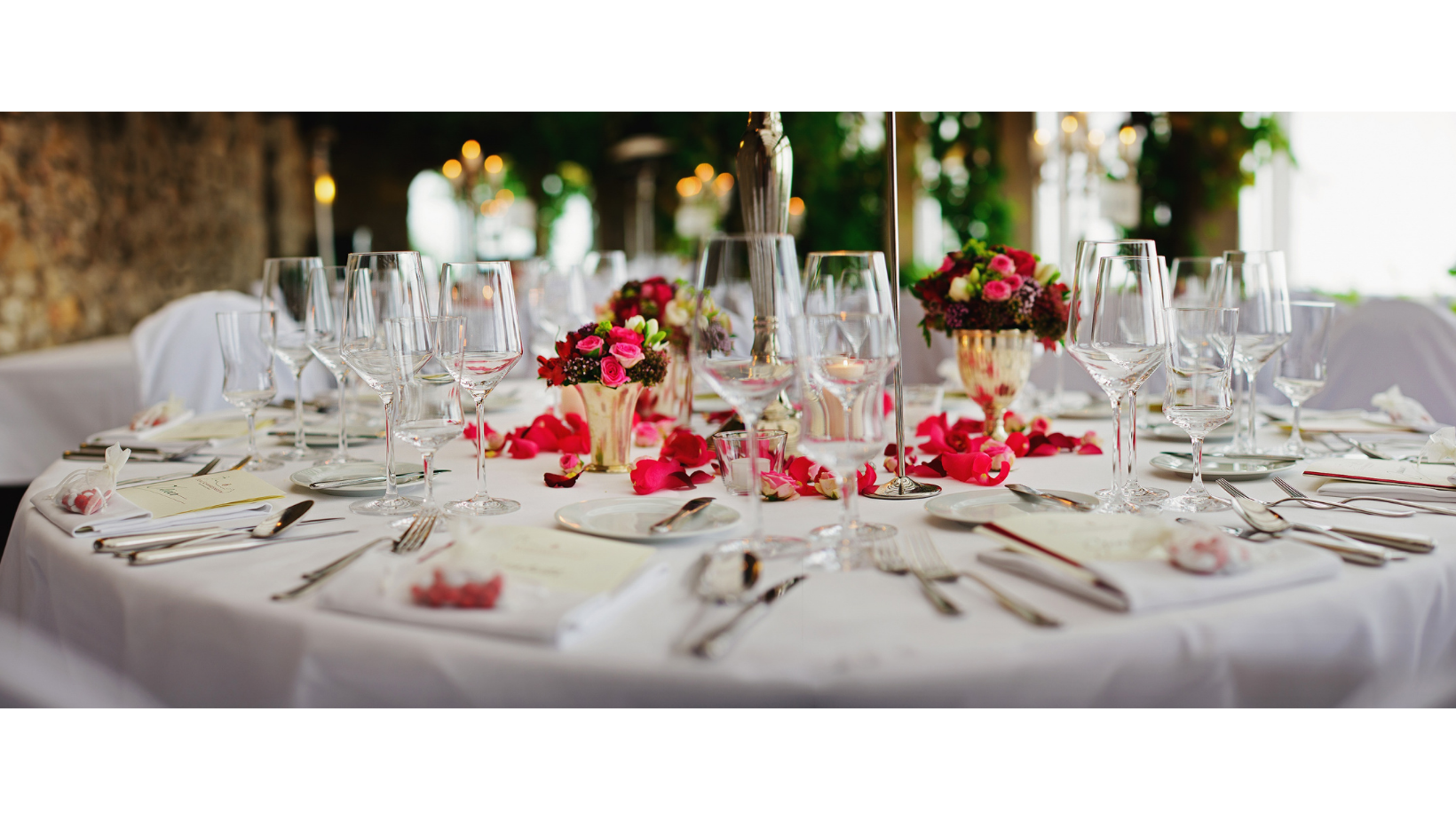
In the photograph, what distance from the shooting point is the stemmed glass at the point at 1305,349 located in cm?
176

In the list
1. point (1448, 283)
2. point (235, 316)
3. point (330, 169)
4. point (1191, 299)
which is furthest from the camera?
point (330, 169)

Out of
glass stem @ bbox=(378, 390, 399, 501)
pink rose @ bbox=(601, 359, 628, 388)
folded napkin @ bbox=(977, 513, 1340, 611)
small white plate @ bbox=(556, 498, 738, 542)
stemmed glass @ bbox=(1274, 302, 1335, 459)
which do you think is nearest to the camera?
folded napkin @ bbox=(977, 513, 1340, 611)

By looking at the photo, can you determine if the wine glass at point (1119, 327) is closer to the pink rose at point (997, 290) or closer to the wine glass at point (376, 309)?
the pink rose at point (997, 290)

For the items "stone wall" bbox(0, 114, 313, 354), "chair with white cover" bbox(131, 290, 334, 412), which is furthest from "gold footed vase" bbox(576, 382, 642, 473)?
"stone wall" bbox(0, 114, 313, 354)

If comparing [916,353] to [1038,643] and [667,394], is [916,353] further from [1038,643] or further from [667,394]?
[1038,643]

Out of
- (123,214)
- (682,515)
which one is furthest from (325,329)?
(123,214)

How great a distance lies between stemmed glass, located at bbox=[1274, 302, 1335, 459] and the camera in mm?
1759

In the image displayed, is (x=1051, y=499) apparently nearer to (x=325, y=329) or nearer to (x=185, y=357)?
(x=325, y=329)

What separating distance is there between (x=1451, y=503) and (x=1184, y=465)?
1.14ft

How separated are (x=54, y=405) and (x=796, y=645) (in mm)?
4224

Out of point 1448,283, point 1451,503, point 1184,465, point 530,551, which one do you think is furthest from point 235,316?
point 1448,283

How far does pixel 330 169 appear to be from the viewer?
434 inches

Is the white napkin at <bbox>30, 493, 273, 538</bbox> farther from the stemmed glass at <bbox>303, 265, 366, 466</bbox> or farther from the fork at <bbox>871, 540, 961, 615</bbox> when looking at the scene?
the fork at <bbox>871, 540, 961, 615</bbox>

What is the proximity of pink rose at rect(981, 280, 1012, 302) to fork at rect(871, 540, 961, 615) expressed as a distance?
2.82ft
